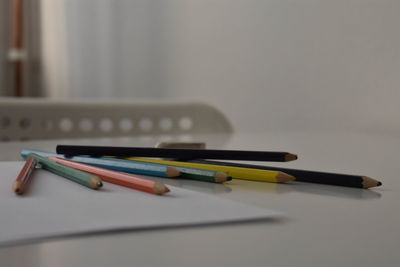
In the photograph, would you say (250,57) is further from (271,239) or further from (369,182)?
(271,239)

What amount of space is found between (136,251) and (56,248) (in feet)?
0.12

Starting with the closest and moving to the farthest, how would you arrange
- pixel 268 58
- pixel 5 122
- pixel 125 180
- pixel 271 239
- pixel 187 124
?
pixel 271 239 → pixel 125 180 → pixel 5 122 → pixel 268 58 → pixel 187 124

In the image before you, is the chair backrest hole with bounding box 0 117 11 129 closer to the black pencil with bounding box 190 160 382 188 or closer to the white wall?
the white wall

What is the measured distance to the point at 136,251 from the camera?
0.82 feet

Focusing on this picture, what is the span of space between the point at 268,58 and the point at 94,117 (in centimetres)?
47

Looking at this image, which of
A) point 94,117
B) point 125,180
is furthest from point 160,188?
point 94,117

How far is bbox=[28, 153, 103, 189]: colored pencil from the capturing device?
1.24 feet

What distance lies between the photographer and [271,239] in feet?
0.91

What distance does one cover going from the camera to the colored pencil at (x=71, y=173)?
38cm

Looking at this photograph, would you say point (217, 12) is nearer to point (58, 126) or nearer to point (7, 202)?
point (58, 126)

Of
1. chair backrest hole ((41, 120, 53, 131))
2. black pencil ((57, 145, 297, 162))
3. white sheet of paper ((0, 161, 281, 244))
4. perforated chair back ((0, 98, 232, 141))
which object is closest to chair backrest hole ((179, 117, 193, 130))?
perforated chair back ((0, 98, 232, 141))

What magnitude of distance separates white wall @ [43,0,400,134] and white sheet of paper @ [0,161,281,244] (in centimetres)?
72

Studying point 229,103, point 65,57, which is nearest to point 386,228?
point 229,103

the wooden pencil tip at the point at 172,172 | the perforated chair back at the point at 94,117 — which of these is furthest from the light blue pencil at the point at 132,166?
the perforated chair back at the point at 94,117
